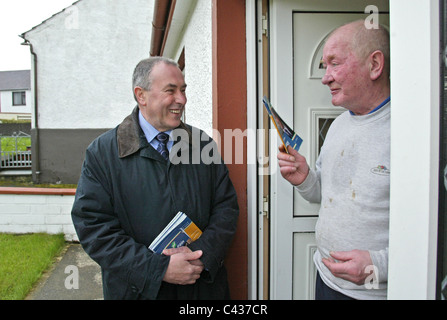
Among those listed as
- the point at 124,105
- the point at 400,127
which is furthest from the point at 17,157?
the point at 400,127

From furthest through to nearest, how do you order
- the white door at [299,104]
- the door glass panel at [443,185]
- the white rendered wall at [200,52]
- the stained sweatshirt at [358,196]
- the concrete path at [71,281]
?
the concrete path at [71,281]
the white rendered wall at [200,52]
the white door at [299,104]
the stained sweatshirt at [358,196]
the door glass panel at [443,185]

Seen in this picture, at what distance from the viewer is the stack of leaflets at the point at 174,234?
1621 mm

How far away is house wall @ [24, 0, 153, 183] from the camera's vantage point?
41.8ft

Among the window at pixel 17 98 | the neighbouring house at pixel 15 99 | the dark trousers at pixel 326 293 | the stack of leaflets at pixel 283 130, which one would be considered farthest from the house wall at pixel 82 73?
the window at pixel 17 98

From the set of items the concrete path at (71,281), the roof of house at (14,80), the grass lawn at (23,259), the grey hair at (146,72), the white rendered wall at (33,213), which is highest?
the roof of house at (14,80)

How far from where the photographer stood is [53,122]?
504 inches

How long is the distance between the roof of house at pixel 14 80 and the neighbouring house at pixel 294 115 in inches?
1567

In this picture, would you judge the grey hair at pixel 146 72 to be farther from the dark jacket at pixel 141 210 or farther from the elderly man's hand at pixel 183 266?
the elderly man's hand at pixel 183 266

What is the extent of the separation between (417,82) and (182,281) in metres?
1.27

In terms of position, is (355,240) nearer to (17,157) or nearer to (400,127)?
(400,127)

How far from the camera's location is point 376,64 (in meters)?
1.32

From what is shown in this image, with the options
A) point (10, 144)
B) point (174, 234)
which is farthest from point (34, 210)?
point (10, 144)

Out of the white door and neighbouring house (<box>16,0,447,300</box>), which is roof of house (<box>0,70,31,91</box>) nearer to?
neighbouring house (<box>16,0,447,300</box>)

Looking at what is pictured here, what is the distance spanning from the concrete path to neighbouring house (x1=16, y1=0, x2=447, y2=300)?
2.35 m
